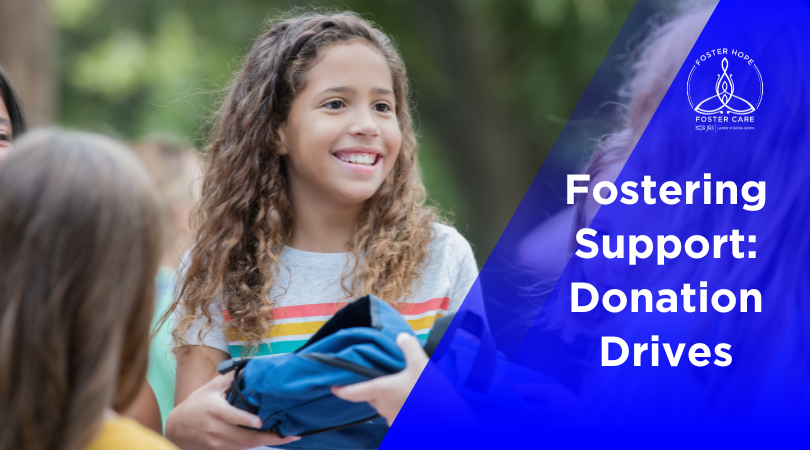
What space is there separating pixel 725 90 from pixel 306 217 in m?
1.26

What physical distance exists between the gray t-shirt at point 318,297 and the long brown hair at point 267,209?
25mm

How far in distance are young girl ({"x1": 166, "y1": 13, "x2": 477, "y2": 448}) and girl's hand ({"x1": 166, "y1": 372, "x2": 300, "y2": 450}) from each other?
3.5 inches

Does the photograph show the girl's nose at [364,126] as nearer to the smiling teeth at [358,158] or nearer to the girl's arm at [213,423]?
the smiling teeth at [358,158]

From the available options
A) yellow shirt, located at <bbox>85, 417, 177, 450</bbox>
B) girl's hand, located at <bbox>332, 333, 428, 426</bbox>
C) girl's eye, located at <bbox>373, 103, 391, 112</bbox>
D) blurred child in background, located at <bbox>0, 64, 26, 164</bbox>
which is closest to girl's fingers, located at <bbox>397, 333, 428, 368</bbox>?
girl's hand, located at <bbox>332, 333, 428, 426</bbox>

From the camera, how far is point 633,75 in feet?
7.79

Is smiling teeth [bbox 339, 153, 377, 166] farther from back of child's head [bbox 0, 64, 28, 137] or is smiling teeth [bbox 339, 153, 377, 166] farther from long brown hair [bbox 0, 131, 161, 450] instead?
back of child's head [bbox 0, 64, 28, 137]

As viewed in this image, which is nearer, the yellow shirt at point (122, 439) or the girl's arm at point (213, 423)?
the yellow shirt at point (122, 439)

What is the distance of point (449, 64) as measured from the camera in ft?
24.0

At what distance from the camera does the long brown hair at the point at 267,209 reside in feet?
6.16

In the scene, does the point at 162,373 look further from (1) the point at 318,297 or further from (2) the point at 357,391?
(2) the point at 357,391

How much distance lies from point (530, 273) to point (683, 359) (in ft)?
2.24

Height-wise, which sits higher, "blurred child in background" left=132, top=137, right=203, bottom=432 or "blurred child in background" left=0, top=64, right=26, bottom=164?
"blurred child in background" left=0, top=64, right=26, bottom=164

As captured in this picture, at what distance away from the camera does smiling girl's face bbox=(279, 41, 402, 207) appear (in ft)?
6.26
